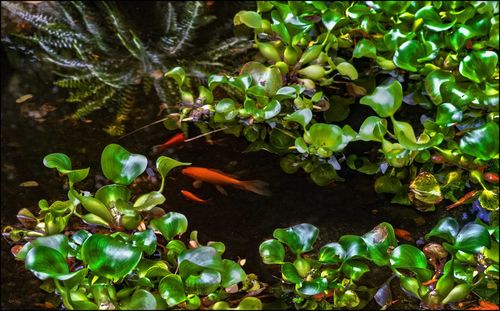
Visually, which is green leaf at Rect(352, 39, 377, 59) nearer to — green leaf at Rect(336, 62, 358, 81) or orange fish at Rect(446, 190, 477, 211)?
green leaf at Rect(336, 62, 358, 81)

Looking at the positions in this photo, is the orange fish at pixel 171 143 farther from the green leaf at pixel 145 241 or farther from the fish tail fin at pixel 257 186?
the green leaf at pixel 145 241

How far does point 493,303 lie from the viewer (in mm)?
1411

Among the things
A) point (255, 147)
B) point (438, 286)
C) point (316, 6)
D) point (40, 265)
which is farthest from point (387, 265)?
point (316, 6)

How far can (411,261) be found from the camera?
140 centimetres

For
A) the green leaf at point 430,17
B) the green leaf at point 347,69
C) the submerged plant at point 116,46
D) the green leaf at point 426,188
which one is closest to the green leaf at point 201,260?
the green leaf at point 426,188

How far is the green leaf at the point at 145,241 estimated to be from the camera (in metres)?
1.42

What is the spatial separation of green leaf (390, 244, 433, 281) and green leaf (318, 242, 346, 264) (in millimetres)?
123

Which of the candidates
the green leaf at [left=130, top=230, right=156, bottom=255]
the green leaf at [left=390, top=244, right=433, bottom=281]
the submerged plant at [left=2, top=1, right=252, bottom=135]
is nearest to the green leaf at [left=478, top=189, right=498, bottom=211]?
the green leaf at [left=390, top=244, right=433, bottom=281]

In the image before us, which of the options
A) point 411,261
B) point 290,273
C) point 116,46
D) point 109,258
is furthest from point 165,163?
point 116,46

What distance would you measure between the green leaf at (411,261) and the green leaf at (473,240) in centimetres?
9

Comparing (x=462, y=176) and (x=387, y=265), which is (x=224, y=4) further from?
(x=387, y=265)

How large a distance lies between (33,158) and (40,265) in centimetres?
72

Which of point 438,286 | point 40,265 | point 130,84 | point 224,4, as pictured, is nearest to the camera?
point 40,265

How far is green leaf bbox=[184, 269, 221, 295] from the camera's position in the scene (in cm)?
131
